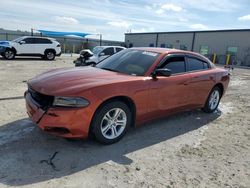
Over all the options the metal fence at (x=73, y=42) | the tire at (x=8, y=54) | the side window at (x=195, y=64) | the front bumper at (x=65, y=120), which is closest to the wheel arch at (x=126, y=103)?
the front bumper at (x=65, y=120)

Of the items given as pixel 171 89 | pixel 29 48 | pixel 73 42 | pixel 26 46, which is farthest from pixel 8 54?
pixel 73 42

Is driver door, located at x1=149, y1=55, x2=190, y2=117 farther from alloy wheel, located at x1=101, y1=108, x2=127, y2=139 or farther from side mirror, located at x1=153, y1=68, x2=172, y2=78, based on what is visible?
alloy wheel, located at x1=101, y1=108, x2=127, y2=139

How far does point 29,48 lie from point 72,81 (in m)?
16.6

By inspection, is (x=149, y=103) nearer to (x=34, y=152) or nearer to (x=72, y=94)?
(x=72, y=94)

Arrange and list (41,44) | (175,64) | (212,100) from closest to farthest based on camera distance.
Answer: (175,64), (212,100), (41,44)

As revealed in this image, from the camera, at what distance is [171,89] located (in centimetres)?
496

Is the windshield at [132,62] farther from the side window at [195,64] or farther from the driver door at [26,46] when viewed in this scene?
the driver door at [26,46]

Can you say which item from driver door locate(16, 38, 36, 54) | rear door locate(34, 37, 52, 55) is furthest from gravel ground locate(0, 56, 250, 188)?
rear door locate(34, 37, 52, 55)

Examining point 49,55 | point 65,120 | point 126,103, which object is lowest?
point 49,55

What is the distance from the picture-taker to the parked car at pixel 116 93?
12.3ft

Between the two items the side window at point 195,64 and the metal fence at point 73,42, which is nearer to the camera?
the side window at point 195,64

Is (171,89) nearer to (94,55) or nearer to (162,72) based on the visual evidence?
(162,72)

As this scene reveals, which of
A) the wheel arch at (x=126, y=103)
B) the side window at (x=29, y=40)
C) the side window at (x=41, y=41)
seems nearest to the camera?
the wheel arch at (x=126, y=103)

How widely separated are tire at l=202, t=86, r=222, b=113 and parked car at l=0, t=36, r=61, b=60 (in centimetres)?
1553
